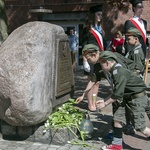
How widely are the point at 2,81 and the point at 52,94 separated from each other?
791mm

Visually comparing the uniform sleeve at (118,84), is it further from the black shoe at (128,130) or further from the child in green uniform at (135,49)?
the black shoe at (128,130)

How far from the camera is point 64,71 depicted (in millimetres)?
5598

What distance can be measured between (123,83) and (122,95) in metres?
0.15

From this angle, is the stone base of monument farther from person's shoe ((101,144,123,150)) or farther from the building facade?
the building facade

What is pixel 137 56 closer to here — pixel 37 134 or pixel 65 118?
pixel 65 118

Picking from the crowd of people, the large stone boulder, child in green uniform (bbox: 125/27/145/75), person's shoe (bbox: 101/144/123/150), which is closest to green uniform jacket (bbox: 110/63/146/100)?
the crowd of people

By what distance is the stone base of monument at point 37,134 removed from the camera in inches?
198

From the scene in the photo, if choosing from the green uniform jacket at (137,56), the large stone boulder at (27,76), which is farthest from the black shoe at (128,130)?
the large stone boulder at (27,76)

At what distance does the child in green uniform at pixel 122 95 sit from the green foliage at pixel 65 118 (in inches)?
25.6

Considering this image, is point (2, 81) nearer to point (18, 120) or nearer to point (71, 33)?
point (18, 120)

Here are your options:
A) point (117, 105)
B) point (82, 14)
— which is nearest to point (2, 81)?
point (117, 105)

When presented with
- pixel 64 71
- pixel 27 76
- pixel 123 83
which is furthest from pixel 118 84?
pixel 64 71

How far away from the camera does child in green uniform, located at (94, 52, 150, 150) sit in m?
4.32

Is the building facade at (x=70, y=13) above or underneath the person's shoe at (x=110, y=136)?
above
